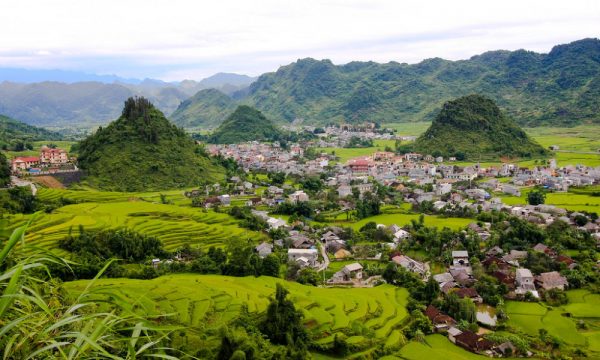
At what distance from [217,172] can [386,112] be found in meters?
68.2

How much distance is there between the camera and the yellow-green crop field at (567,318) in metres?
16.8

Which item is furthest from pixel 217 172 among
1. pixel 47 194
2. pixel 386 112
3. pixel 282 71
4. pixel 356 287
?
pixel 282 71

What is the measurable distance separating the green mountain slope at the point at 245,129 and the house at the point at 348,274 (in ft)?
200

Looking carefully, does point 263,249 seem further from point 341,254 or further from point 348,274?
point 348,274

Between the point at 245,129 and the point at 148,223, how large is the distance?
5867 centimetres

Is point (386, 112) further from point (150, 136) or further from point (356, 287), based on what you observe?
point (356, 287)

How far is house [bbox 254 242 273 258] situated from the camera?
26.2 metres

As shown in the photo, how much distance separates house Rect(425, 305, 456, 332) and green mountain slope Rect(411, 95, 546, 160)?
42.4 meters

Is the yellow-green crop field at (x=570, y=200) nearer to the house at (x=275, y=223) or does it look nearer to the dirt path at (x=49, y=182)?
the house at (x=275, y=223)

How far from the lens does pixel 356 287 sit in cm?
2284

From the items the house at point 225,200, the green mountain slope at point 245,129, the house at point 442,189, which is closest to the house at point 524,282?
the house at point 442,189

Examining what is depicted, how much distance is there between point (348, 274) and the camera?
2373cm

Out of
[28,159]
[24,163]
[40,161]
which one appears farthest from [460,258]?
[28,159]

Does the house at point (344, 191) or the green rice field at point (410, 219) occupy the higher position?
the house at point (344, 191)
